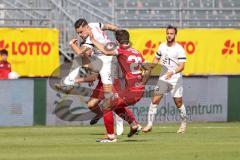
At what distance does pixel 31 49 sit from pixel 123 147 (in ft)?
42.2

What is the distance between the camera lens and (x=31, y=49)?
25719 millimetres

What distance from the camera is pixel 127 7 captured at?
28734mm

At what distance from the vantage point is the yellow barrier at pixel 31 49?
25.5m

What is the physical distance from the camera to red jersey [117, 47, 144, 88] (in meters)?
15.5

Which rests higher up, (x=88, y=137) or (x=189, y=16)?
(x=189, y=16)

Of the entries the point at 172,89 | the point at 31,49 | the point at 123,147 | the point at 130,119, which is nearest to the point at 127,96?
the point at 130,119

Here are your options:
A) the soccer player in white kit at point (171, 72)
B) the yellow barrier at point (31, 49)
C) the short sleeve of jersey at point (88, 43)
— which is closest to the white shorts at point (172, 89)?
the soccer player in white kit at point (171, 72)

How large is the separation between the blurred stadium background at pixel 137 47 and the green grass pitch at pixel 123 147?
80 centimetres

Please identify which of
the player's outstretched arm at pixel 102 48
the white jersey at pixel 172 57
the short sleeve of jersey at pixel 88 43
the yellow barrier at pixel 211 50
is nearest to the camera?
the player's outstretched arm at pixel 102 48

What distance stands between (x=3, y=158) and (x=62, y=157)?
33.1 inches

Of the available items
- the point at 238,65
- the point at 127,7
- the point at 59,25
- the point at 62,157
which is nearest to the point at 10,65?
the point at 59,25

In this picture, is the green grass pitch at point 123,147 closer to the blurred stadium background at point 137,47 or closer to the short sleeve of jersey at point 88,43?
the blurred stadium background at point 137,47

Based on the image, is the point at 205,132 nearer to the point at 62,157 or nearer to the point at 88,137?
the point at 88,137

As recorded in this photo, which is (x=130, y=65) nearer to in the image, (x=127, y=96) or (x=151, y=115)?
(x=127, y=96)
